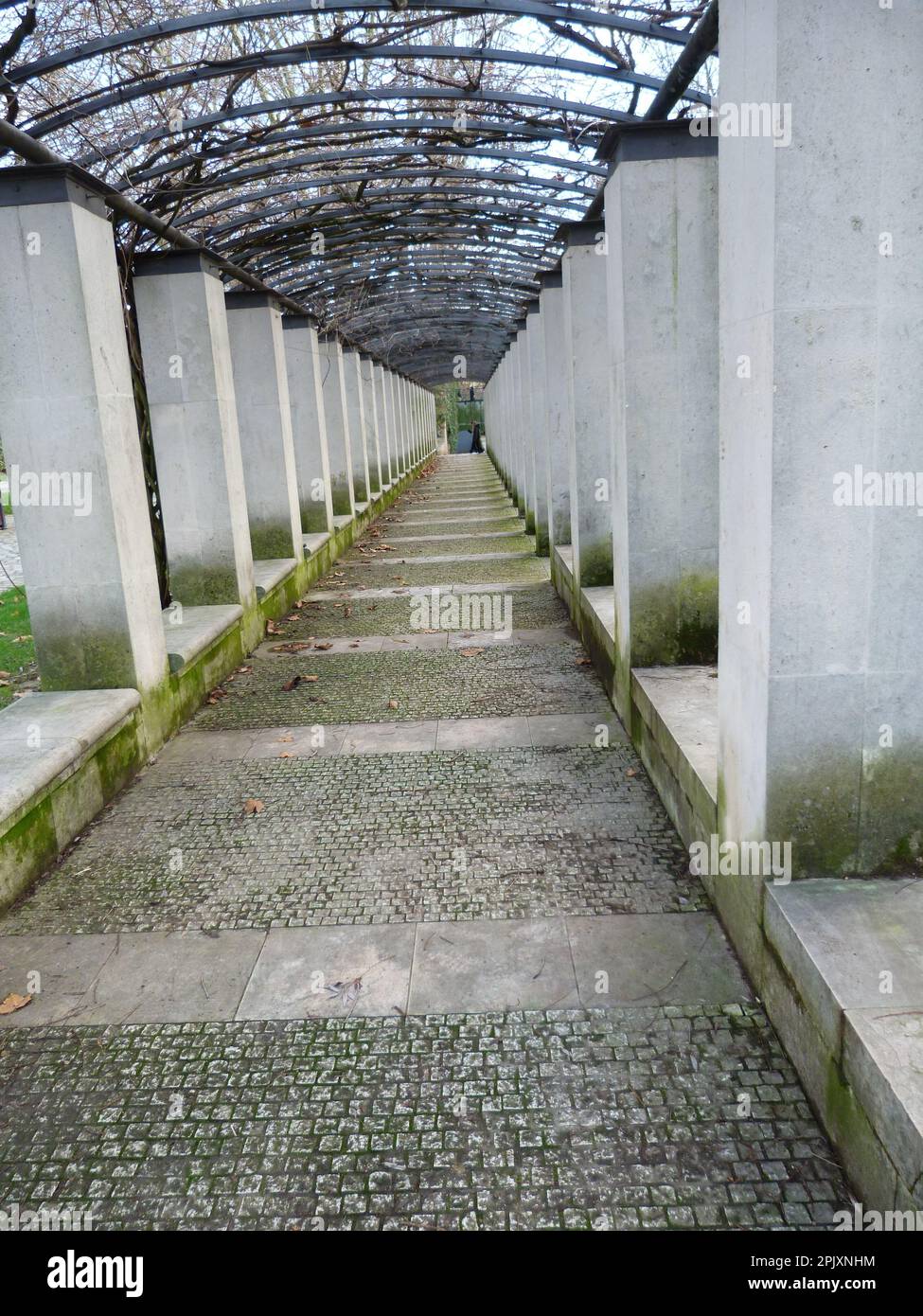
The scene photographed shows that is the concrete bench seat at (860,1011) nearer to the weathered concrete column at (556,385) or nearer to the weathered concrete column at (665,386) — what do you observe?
the weathered concrete column at (665,386)

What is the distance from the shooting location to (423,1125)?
3059 mm

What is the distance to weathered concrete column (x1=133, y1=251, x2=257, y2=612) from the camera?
28.3ft

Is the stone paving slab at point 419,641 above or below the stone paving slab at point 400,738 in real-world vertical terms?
above

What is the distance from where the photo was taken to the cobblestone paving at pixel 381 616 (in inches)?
402

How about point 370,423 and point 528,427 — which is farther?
point 370,423

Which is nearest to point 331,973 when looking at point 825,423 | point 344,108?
point 825,423

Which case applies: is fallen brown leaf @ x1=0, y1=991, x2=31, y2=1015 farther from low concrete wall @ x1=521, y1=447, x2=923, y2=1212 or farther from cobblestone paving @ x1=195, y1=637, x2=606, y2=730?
cobblestone paving @ x1=195, y1=637, x2=606, y2=730

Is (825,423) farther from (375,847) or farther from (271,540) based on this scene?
(271,540)

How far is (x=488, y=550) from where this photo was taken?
15.5m

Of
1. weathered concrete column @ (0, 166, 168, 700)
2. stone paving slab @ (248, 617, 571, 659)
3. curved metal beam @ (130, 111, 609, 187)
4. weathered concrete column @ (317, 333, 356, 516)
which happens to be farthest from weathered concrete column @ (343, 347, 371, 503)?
weathered concrete column @ (0, 166, 168, 700)

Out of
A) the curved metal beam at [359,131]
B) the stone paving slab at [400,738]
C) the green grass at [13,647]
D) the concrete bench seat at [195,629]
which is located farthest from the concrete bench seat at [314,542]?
the stone paving slab at [400,738]

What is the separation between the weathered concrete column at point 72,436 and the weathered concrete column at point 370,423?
1502 cm

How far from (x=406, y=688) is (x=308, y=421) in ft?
25.7
